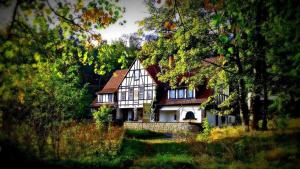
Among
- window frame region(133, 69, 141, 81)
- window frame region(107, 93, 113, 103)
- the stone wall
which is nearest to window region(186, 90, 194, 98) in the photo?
the stone wall

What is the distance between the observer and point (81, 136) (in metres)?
14.2

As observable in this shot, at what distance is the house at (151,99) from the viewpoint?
123ft

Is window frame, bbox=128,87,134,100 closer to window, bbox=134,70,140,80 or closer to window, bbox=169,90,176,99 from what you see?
window, bbox=134,70,140,80

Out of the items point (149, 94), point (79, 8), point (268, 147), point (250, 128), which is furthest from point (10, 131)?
point (149, 94)

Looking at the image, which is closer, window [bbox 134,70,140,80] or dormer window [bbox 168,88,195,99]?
dormer window [bbox 168,88,195,99]

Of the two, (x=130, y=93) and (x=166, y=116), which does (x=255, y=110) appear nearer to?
(x=166, y=116)

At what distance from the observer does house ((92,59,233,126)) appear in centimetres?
3753

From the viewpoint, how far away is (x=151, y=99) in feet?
141

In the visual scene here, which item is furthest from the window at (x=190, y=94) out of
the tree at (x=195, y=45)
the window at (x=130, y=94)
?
the tree at (x=195, y=45)

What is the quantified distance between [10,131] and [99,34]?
4771 mm

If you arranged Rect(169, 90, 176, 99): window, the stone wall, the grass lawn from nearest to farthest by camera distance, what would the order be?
the grass lawn < the stone wall < Rect(169, 90, 176, 99): window

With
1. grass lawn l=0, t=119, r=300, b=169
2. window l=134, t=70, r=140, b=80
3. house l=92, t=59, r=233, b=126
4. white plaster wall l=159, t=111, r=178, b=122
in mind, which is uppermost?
window l=134, t=70, r=140, b=80

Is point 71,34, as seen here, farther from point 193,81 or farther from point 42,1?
point 193,81

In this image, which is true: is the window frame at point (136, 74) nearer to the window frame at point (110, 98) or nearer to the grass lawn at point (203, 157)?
the window frame at point (110, 98)
